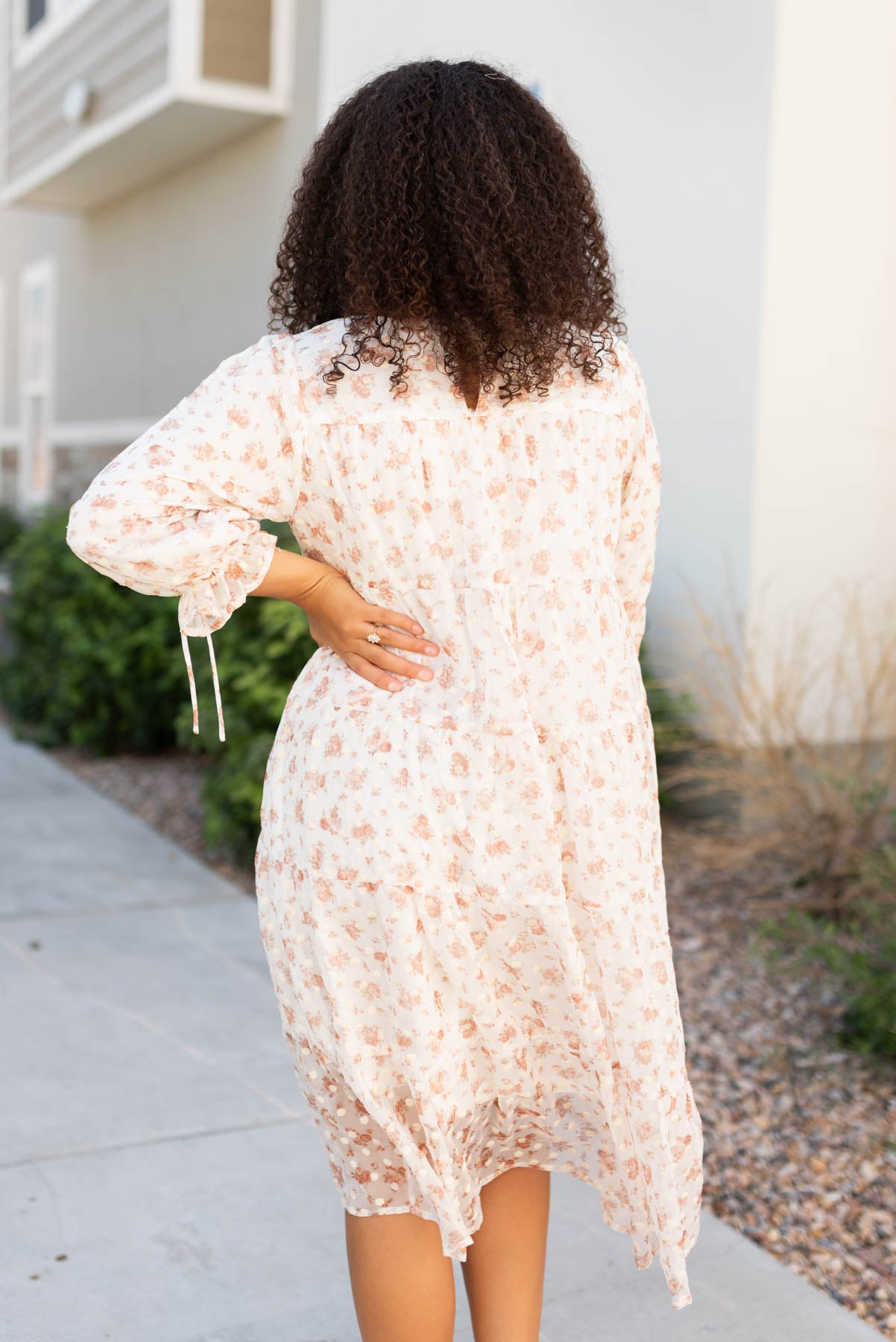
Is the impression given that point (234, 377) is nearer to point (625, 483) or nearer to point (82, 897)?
point (625, 483)

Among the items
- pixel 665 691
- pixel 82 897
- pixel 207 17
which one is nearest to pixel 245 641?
pixel 82 897

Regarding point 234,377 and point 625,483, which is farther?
point 625,483

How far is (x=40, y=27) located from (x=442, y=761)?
9.83 meters

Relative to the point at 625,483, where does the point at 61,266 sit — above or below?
above

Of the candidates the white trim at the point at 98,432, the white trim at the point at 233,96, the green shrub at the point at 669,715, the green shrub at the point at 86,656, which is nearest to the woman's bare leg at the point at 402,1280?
the green shrub at the point at 669,715

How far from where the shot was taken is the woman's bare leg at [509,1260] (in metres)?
1.87

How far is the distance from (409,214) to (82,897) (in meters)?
3.47

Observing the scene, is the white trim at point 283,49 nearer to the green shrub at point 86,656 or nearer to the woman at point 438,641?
the green shrub at point 86,656

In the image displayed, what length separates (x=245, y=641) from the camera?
17.0 ft

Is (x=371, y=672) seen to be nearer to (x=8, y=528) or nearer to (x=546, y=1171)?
(x=546, y=1171)

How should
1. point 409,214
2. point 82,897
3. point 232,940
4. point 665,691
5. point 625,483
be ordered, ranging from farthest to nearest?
1. point 665,691
2. point 82,897
3. point 232,940
4. point 625,483
5. point 409,214

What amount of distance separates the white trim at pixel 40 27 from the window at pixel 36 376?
6.35 ft

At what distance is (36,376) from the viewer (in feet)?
40.1

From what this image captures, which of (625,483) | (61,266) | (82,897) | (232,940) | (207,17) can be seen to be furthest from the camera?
(61,266)
